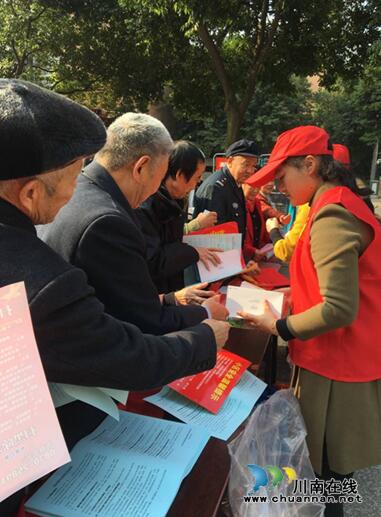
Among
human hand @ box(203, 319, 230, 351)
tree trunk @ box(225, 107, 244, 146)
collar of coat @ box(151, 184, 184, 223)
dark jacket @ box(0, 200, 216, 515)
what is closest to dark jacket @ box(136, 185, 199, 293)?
collar of coat @ box(151, 184, 184, 223)

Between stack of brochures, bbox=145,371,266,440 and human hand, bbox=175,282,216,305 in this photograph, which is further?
human hand, bbox=175,282,216,305

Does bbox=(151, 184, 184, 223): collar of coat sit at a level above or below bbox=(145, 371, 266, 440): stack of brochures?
above

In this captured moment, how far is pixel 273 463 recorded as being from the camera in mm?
1264

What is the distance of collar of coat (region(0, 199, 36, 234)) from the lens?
762 mm

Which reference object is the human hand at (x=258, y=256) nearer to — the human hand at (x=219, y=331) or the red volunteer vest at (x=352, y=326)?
the red volunteer vest at (x=352, y=326)

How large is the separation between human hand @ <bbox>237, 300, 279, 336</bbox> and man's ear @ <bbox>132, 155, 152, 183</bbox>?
2.16 ft

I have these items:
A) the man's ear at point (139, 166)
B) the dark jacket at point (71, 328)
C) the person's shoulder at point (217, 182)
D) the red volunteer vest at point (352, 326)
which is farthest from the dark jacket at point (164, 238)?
the dark jacket at point (71, 328)

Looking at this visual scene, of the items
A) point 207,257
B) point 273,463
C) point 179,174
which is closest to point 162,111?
point 179,174

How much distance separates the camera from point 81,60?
11.4 metres

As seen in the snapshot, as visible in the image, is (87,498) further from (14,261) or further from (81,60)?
(81,60)

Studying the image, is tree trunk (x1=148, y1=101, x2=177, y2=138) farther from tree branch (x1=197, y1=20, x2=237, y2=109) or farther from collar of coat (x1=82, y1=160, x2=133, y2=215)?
collar of coat (x1=82, y1=160, x2=133, y2=215)

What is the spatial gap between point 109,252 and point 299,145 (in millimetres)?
805

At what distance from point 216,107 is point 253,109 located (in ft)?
42.6

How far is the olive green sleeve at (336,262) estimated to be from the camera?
1.30m
